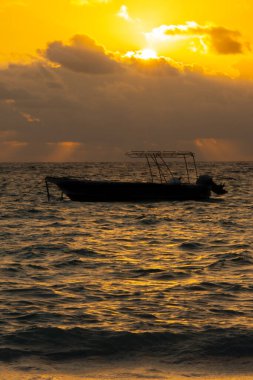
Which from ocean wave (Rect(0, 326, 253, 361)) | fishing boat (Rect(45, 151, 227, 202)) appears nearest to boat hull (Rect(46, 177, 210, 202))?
fishing boat (Rect(45, 151, 227, 202))

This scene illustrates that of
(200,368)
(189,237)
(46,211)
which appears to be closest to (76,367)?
(200,368)

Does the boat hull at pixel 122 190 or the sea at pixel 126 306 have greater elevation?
the boat hull at pixel 122 190

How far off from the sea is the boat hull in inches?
605

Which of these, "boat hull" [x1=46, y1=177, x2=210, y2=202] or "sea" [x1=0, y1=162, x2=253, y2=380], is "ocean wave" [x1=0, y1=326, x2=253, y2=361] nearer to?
"sea" [x1=0, y1=162, x2=253, y2=380]

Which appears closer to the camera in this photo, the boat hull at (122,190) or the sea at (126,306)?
the sea at (126,306)

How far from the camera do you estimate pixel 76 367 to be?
8.78 m

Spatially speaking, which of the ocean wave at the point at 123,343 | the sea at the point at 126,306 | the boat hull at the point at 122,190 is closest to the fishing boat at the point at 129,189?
the boat hull at the point at 122,190

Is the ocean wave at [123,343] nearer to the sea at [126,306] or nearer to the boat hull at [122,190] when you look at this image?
the sea at [126,306]

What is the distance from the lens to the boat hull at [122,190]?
40.7 metres

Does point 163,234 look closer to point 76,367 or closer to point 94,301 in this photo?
point 94,301

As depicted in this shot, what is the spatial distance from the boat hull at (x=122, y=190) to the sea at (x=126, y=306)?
15.4 metres

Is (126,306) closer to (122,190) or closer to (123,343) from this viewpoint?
(123,343)

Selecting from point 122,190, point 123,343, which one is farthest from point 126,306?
point 122,190

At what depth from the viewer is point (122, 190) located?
133ft
